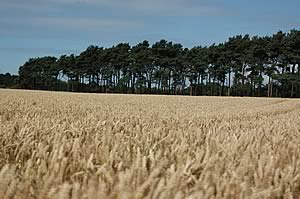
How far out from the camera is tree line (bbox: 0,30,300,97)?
7631 centimetres

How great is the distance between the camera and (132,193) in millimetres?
1528

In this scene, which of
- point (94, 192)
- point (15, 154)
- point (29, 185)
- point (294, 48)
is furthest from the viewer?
point (294, 48)

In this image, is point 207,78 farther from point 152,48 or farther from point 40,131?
point 40,131

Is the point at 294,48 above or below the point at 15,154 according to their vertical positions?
above

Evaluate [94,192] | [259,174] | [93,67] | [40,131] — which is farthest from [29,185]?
[93,67]

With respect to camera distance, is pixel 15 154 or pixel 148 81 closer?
pixel 15 154

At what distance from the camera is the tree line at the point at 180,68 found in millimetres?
76312

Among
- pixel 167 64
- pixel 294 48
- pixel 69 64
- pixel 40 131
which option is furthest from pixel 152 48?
pixel 40 131

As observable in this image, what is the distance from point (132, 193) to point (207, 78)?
89730 millimetres

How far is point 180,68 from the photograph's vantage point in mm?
92625

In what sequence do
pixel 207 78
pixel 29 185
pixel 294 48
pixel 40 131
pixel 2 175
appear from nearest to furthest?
1. pixel 2 175
2. pixel 29 185
3. pixel 40 131
4. pixel 294 48
5. pixel 207 78

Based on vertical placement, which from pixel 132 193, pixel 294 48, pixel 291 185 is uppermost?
pixel 294 48

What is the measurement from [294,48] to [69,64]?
178 ft

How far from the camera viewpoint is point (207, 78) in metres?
90.3
